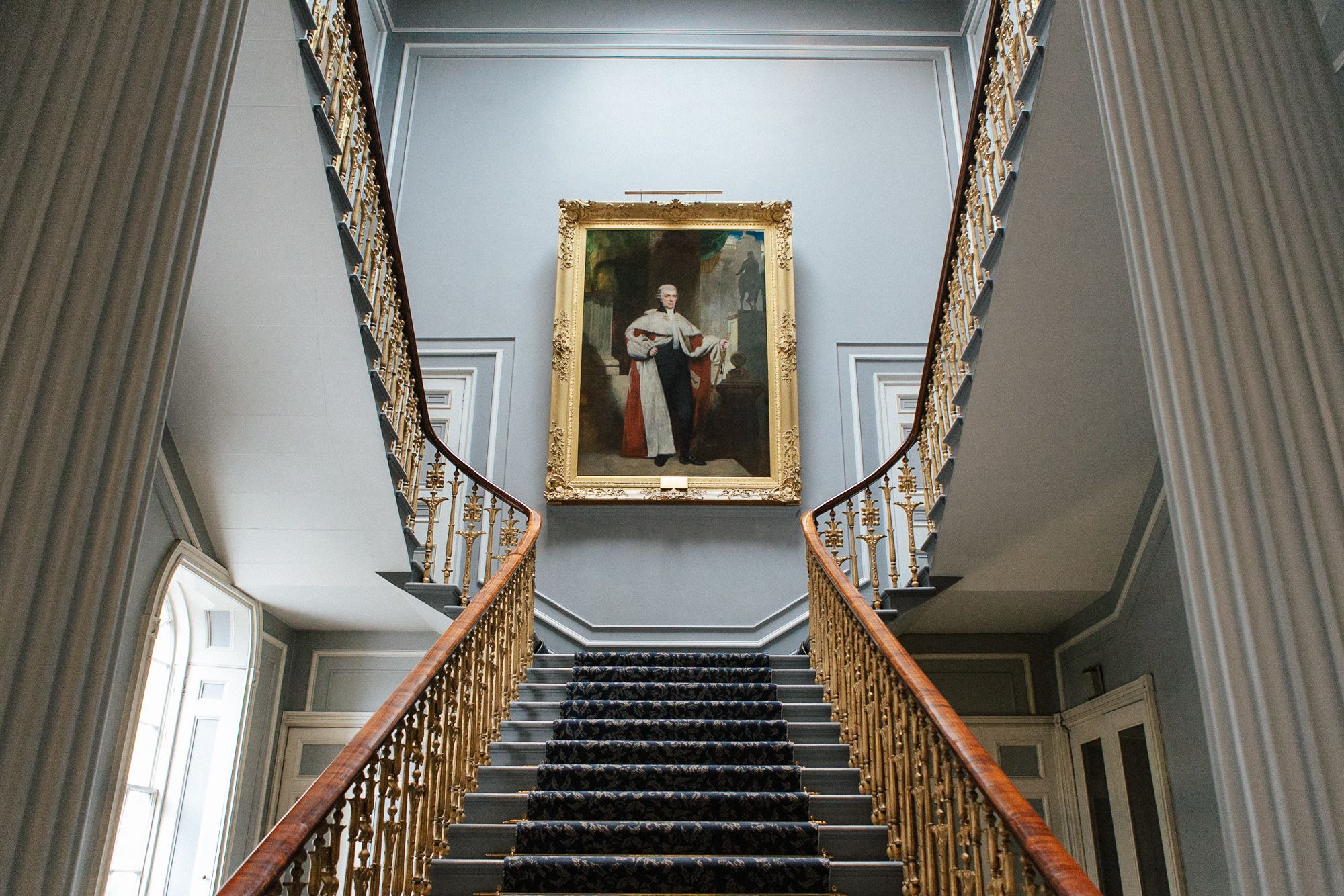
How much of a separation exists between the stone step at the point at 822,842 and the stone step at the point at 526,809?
176 mm

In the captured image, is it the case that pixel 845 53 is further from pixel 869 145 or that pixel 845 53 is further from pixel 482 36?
pixel 482 36

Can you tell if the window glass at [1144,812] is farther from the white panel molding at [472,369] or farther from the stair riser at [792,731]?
the white panel molding at [472,369]

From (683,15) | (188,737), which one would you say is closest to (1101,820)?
(188,737)

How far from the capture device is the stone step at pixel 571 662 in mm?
6605

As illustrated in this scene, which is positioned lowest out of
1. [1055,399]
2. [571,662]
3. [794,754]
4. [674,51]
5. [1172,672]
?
[794,754]

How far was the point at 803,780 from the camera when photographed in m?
4.81

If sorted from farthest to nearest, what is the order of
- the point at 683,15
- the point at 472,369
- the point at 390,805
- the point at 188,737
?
1. the point at 683,15
2. the point at 472,369
3. the point at 188,737
4. the point at 390,805

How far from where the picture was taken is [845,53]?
32.4 ft

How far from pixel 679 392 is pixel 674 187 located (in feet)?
6.57

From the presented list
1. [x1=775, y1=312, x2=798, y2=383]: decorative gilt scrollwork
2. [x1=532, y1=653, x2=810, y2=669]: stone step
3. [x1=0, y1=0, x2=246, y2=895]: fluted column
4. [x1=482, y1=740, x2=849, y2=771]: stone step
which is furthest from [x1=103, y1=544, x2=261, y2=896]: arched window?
[x1=775, y1=312, x2=798, y2=383]: decorative gilt scrollwork

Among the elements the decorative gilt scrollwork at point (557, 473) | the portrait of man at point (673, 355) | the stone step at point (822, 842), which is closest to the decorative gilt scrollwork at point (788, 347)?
the portrait of man at point (673, 355)

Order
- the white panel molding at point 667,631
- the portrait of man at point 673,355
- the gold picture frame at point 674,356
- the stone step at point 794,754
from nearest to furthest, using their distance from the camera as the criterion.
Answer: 1. the stone step at point 794,754
2. the white panel molding at point 667,631
3. the gold picture frame at point 674,356
4. the portrait of man at point 673,355

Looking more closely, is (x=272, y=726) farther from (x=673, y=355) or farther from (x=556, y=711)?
(x=673, y=355)

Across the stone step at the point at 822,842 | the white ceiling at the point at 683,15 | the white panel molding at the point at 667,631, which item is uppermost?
the white ceiling at the point at 683,15
